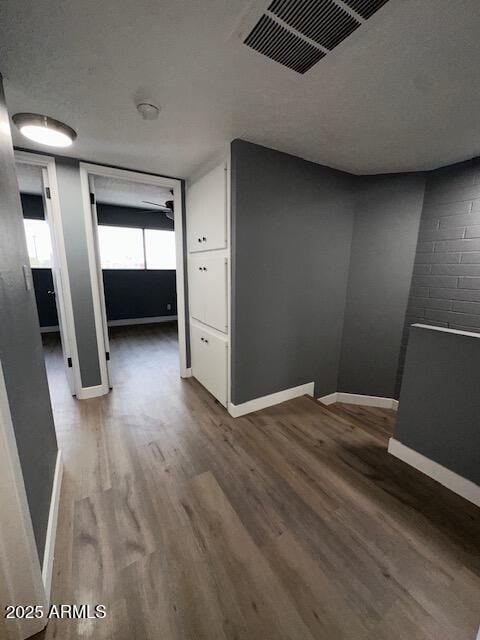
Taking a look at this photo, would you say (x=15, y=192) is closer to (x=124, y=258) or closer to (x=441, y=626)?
(x=441, y=626)

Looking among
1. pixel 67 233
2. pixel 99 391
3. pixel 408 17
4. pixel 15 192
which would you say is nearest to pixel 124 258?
pixel 67 233

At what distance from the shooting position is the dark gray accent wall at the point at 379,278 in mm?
2619

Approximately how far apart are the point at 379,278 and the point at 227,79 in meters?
2.37

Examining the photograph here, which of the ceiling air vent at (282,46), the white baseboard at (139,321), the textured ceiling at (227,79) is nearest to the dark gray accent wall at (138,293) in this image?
the white baseboard at (139,321)

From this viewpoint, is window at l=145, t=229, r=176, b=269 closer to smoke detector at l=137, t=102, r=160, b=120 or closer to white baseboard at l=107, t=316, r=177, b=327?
white baseboard at l=107, t=316, r=177, b=327

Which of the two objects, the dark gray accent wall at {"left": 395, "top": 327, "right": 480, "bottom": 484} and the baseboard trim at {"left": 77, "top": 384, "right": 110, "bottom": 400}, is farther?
the baseboard trim at {"left": 77, "top": 384, "right": 110, "bottom": 400}

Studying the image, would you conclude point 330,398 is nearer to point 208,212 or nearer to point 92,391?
point 208,212

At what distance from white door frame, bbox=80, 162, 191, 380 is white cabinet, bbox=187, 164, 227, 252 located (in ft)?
0.49

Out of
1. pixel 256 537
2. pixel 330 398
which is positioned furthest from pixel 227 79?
pixel 330 398

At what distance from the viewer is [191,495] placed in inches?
57.8

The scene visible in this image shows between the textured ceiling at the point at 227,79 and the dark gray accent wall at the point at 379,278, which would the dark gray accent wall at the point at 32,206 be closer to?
the textured ceiling at the point at 227,79

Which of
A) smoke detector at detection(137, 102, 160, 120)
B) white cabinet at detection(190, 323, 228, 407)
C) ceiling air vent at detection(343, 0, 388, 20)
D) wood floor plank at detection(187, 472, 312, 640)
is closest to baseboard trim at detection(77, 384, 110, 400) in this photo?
white cabinet at detection(190, 323, 228, 407)

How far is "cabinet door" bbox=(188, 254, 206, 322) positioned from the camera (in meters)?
2.55

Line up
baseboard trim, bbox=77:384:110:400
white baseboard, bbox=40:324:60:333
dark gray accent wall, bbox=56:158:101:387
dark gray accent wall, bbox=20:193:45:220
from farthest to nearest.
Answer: white baseboard, bbox=40:324:60:333 < dark gray accent wall, bbox=20:193:45:220 < baseboard trim, bbox=77:384:110:400 < dark gray accent wall, bbox=56:158:101:387
